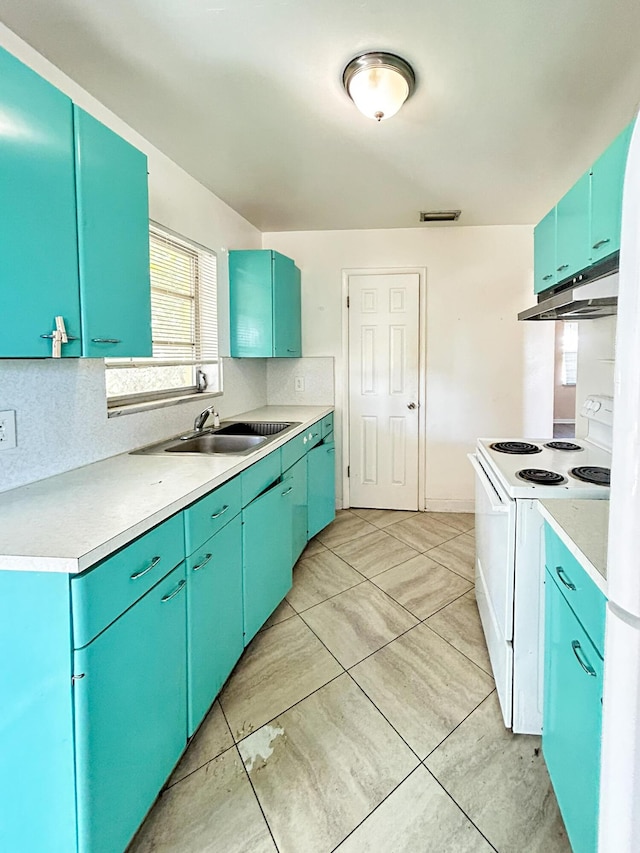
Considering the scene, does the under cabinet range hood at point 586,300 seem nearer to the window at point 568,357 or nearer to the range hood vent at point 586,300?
the range hood vent at point 586,300

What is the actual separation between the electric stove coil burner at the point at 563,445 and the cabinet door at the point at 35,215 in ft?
6.80

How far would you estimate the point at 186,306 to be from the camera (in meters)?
2.89

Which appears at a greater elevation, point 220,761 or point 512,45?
point 512,45

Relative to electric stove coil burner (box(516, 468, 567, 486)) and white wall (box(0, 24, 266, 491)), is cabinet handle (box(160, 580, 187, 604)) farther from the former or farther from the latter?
electric stove coil burner (box(516, 468, 567, 486))

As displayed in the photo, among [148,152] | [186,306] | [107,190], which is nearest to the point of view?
[107,190]

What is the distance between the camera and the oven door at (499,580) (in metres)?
1.64

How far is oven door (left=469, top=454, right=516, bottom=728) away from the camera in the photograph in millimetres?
1637

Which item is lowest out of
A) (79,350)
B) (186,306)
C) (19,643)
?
(19,643)

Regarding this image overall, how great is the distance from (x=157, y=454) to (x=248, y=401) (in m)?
1.69

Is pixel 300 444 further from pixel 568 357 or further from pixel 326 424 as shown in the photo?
pixel 568 357

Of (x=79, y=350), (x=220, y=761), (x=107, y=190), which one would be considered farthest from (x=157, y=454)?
(x=220, y=761)

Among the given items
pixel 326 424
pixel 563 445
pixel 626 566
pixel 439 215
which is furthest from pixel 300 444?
pixel 626 566

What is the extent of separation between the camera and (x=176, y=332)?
2770mm

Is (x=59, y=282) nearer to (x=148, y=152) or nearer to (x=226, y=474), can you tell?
(x=226, y=474)
